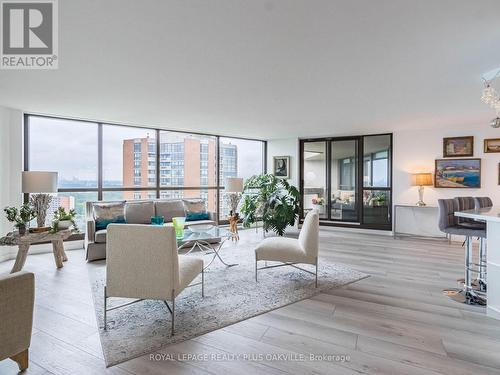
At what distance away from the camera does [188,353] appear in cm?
213

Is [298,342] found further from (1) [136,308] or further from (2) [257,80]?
(2) [257,80]

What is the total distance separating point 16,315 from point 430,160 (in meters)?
7.34

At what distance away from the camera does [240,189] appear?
20.7 feet

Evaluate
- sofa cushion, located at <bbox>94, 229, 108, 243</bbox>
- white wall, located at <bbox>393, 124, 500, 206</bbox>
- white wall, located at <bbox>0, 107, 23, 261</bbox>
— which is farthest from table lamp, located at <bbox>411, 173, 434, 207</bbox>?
white wall, located at <bbox>0, 107, 23, 261</bbox>

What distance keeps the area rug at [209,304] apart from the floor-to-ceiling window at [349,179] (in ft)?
10.6

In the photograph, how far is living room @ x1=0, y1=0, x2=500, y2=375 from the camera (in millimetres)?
2041

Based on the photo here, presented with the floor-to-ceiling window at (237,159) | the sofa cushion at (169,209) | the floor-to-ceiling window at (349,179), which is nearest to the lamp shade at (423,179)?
the floor-to-ceiling window at (349,179)

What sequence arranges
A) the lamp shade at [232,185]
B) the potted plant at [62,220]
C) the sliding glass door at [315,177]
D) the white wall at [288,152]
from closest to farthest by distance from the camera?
the potted plant at [62,220] → the lamp shade at [232,185] → the sliding glass door at [315,177] → the white wall at [288,152]

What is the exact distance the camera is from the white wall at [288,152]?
312 inches

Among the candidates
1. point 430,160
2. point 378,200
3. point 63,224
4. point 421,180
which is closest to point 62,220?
point 63,224

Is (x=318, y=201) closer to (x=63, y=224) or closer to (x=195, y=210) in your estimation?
(x=195, y=210)

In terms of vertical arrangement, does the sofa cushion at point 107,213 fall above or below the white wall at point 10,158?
below

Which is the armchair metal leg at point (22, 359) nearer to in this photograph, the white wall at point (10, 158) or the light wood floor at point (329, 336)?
the light wood floor at point (329, 336)

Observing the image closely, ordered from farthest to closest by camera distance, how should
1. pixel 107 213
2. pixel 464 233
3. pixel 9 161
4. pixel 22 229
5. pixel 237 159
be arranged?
pixel 237 159, pixel 107 213, pixel 9 161, pixel 22 229, pixel 464 233
